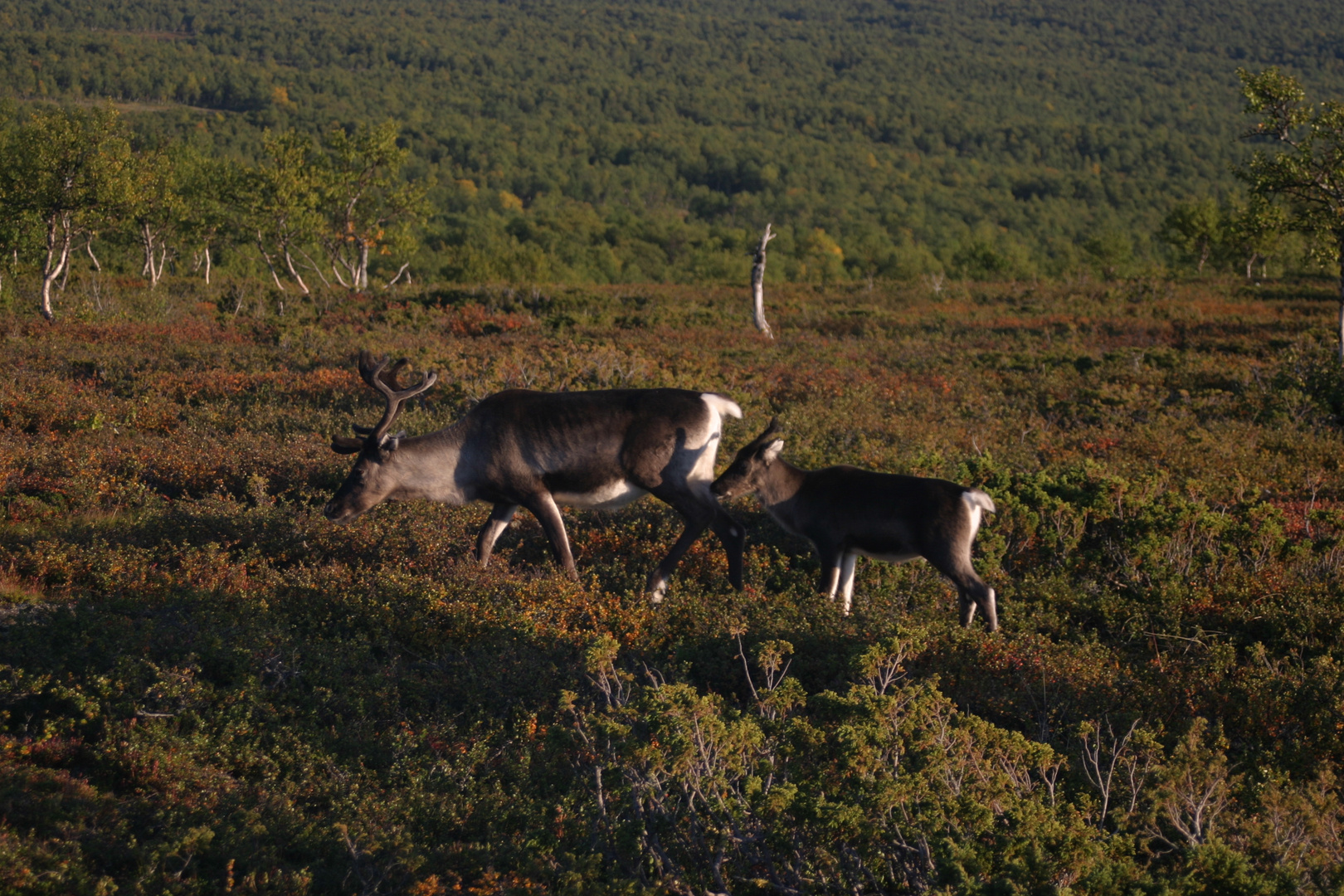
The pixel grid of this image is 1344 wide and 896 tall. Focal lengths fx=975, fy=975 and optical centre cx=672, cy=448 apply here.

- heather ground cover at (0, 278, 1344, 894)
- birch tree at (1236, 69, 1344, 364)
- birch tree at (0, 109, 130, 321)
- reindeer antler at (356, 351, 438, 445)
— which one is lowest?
heather ground cover at (0, 278, 1344, 894)

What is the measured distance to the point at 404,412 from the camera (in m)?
13.9

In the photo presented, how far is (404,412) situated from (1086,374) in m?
15.0

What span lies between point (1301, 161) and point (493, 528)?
2293 centimetres

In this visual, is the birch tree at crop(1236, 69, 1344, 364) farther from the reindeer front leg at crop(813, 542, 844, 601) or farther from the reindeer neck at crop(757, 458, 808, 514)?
the reindeer front leg at crop(813, 542, 844, 601)

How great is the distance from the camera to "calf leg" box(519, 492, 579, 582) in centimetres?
852

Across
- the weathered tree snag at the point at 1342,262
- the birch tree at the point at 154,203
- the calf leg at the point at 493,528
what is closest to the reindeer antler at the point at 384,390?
the calf leg at the point at 493,528

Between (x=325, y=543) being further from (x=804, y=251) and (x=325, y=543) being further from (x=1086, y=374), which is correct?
(x=804, y=251)

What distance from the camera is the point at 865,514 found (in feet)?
26.6

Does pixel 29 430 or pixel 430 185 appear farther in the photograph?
pixel 430 185

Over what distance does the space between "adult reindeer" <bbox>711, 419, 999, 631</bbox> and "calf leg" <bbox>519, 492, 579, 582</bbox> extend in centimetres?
142

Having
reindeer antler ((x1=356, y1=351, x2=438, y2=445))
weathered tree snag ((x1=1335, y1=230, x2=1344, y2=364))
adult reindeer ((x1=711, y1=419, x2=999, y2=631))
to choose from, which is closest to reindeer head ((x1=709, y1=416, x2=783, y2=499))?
adult reindeer ((x1=711, y1=419, x2=999, y2=631))

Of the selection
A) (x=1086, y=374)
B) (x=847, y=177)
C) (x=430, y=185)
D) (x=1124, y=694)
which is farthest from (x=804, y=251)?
(x=847, y=177)

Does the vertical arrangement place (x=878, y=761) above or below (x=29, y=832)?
above

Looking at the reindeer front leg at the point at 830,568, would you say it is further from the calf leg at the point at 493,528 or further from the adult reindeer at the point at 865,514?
the calf leg at the point at 493,528
